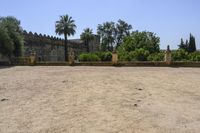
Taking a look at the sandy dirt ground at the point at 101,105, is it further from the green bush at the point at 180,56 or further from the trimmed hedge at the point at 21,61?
the green bush at the point at 180,56

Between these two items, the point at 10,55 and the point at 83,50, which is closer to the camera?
the point at 10,55

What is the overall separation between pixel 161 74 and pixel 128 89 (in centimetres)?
631

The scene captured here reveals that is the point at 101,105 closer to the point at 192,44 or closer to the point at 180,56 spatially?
the point at 180,56

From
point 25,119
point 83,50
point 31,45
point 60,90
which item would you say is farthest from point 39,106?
point 83,50

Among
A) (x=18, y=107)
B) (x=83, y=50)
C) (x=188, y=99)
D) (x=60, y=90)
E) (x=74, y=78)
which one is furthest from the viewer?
(x=83, y=50)

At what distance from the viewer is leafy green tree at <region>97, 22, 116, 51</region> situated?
84.1m

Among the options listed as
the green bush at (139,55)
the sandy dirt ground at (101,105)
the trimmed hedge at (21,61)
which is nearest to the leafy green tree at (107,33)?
the green bush at (139,55)

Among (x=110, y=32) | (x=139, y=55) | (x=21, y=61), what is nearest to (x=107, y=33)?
(x=110, y=32)

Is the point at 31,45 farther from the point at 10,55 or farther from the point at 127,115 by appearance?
the point at 127,115

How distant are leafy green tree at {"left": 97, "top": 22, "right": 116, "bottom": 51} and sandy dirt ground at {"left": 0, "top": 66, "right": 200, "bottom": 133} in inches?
2526

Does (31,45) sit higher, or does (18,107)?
(31,45)

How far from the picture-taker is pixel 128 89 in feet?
56.3

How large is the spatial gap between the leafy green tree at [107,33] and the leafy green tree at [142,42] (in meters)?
23.5

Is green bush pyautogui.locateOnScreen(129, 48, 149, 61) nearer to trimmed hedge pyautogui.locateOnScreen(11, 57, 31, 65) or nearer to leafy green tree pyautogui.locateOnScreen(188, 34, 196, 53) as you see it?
trimmed hedge pyautogui.locateOnScreen(11, 57, 31, 65)
